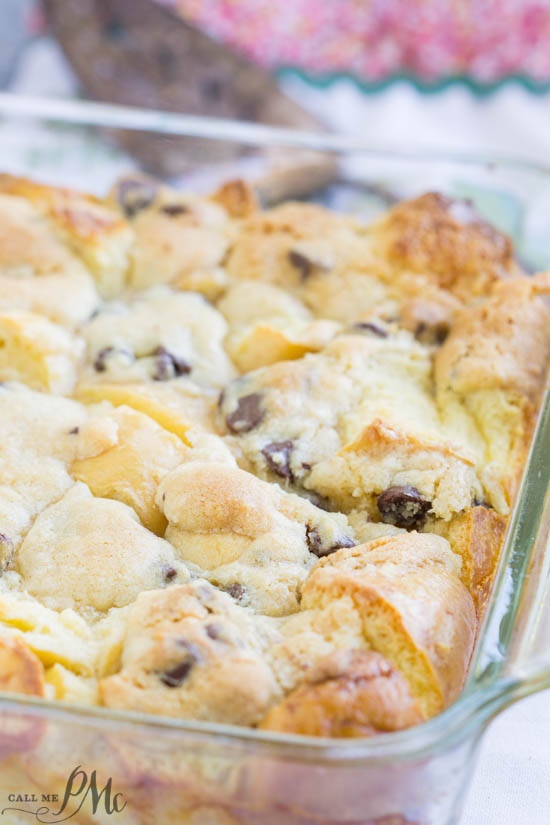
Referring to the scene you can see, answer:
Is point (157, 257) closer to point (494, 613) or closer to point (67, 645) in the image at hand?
point (67, 645)

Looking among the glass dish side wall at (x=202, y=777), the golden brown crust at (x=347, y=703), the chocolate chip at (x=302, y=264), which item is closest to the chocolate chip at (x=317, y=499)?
the golden brown crust at (x=347, y=703)

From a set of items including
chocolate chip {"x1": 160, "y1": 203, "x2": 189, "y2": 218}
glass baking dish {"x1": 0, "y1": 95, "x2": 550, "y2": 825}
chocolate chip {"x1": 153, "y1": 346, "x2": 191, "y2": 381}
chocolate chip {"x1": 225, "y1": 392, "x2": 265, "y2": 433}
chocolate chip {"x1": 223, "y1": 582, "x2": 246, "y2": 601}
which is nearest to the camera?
glass baking dish {"x1": 0, "y1": 95, "x2": 550, "y2": 825}

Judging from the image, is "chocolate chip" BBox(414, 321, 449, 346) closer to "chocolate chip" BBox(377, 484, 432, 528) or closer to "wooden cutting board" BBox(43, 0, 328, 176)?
"chocolate chip" BBox(377, 484, 432, 528)

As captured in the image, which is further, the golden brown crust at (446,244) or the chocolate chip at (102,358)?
the golden brown crust at (446,244)

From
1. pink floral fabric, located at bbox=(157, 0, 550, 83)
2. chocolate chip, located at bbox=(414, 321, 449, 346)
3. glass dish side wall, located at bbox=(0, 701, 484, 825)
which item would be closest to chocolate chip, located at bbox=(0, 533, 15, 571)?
glass dish side wall, located at bbox=(0, 701, 484, 825)

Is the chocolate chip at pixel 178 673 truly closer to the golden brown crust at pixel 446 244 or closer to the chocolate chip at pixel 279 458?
the chocolate chip at pixel 279 458

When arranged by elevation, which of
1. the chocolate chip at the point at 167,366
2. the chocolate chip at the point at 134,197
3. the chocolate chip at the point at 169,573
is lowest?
the chocolate chip at the point at 169,573

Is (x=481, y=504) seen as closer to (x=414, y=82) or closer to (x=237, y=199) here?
(x=237, y=199)

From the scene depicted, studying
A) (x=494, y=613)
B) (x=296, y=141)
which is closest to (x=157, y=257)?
(x=296, y=141)
